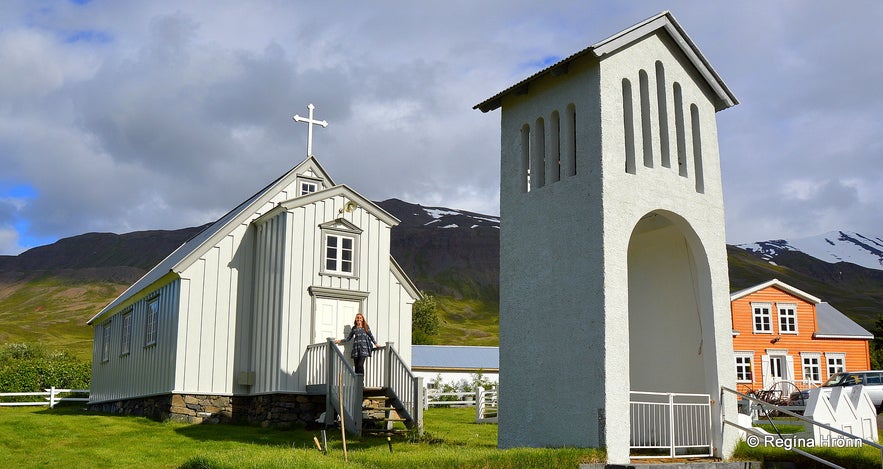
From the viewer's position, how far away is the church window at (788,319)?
43.0 metres

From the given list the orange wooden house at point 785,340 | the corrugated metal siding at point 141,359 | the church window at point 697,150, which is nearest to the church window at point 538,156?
the church window at point 697,150

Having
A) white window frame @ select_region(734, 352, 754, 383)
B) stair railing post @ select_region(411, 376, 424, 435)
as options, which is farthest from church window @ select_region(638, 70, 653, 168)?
white window frame @ select_region(734, 352, 754, 383)

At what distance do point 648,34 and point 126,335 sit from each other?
2053 cm

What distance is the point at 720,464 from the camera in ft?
39.7

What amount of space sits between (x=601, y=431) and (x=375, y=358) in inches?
330

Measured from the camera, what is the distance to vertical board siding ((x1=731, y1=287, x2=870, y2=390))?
42.4 m

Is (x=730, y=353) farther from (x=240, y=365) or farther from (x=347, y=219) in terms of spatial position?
(x=240, y=365)

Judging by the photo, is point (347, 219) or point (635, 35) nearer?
point (635, 35)

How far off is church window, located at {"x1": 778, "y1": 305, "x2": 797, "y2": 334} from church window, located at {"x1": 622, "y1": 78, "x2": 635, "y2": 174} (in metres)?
33.7

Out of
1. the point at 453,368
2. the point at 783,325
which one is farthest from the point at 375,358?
the point at 453,368

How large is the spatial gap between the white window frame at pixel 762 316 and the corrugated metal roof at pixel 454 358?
17.7m

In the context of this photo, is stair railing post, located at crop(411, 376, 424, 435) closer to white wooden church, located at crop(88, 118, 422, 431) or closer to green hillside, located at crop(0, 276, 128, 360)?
white wooden church, located at crop(88, 118, 422, 431)

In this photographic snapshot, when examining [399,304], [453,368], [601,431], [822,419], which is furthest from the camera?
[453,368]

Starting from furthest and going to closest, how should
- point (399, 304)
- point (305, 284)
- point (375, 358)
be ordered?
point (399, 304), point (305, 284), point (375, 358)
